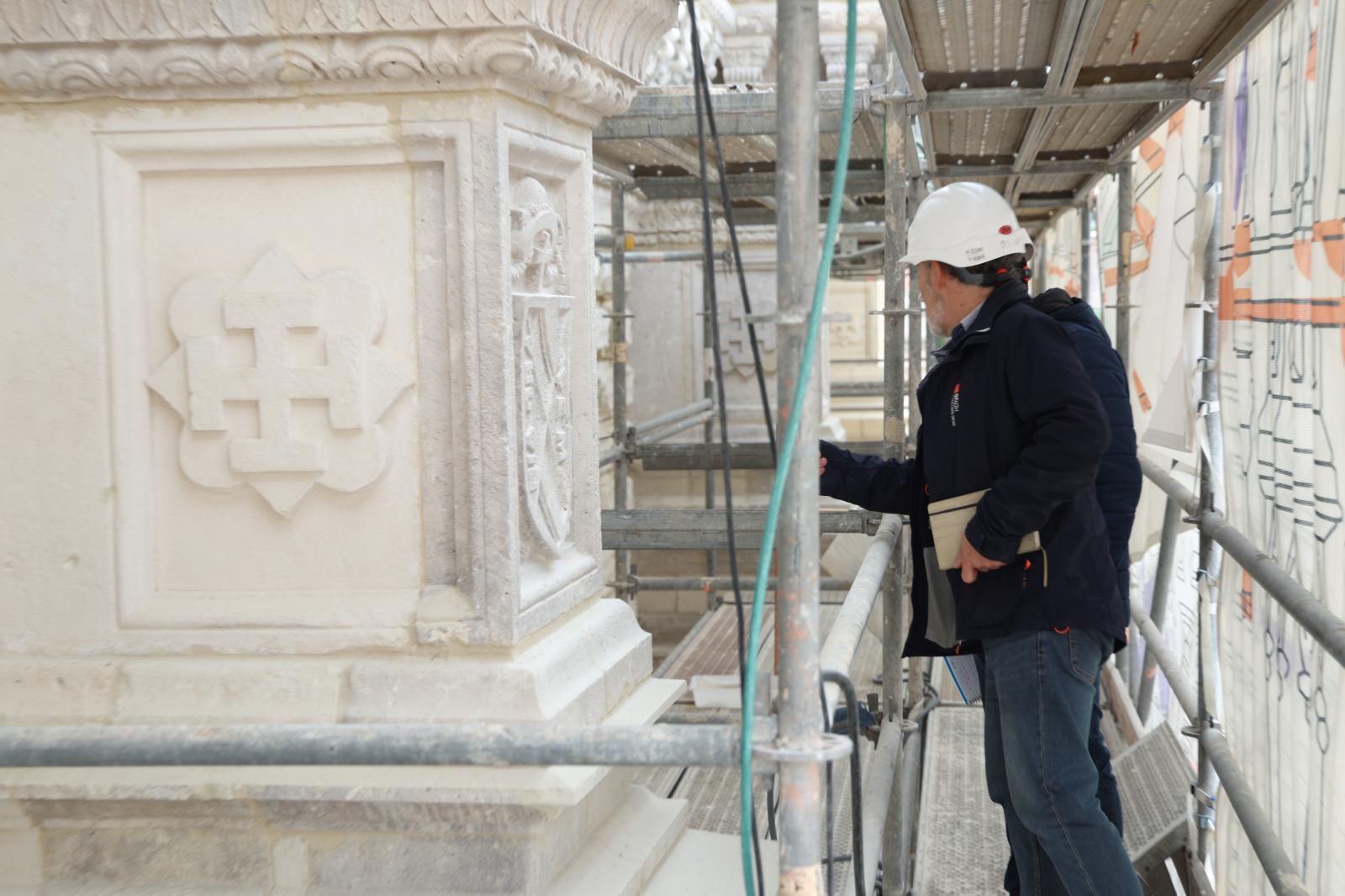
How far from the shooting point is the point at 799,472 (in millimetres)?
1353

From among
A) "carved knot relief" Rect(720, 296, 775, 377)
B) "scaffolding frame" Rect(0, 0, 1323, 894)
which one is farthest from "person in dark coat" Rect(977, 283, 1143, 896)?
"carved knot relief" Rect(720, 296, 775, 377)

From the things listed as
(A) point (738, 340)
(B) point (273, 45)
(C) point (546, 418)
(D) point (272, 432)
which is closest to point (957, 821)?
(C) point (546, 418)

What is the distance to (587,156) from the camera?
7.41 ft

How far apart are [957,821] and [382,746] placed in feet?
9.06

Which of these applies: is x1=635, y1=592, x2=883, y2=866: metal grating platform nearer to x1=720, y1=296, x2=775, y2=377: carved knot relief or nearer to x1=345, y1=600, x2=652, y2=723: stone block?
x1=345, y1=600, x2=652, y2=723: stone block

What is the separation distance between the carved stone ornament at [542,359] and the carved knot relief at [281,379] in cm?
20

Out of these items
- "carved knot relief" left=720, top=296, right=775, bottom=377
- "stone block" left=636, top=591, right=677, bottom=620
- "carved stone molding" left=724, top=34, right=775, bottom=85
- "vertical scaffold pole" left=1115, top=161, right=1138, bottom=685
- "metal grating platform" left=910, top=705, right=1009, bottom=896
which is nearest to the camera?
"metal grating platform" left=910, top=705, right=1009, bottom=896

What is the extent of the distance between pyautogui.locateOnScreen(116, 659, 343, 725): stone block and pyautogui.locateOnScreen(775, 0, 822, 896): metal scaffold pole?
33.1 inches

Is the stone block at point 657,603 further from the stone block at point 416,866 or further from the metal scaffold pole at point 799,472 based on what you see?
the metal scaffold pole at point 799,472

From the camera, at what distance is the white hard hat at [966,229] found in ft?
8.41

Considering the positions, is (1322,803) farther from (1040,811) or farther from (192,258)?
(192,258)

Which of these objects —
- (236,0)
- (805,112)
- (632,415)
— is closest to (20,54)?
(236,0)

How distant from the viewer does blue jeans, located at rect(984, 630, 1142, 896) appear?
2.44 m

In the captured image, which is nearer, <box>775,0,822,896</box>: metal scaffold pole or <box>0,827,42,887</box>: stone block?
<box>775,0,822,896</box>: metal scaffold pole
